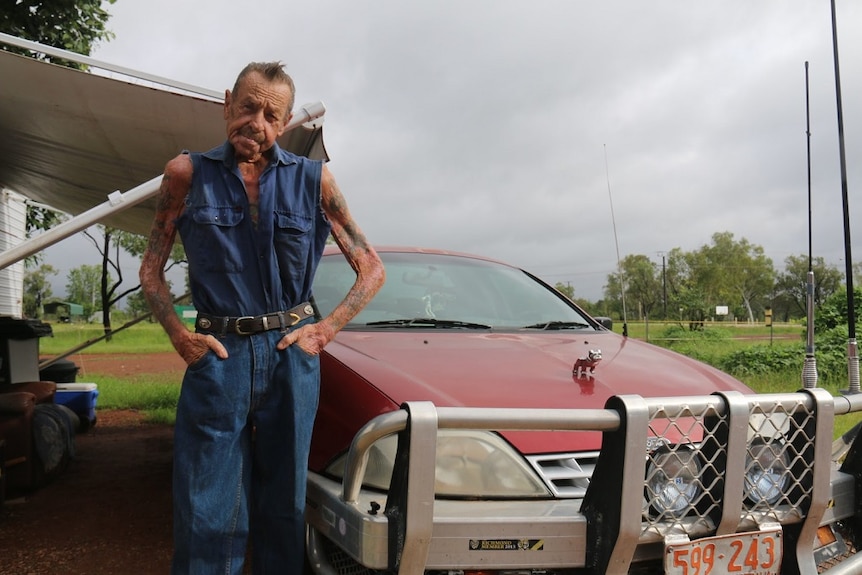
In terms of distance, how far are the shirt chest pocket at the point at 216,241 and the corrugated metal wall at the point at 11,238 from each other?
22.0ft

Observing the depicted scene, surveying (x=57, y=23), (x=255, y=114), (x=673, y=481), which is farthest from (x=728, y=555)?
(x=57, y=23)

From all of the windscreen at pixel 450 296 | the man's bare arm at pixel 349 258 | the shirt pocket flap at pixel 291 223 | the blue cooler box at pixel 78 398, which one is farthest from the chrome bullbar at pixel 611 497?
the blue cooler box at pixel 78 398

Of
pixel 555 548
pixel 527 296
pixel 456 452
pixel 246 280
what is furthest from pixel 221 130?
pixel 555 548

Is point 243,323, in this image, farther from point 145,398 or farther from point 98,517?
point 145,398

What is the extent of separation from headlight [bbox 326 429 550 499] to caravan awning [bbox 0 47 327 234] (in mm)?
2155

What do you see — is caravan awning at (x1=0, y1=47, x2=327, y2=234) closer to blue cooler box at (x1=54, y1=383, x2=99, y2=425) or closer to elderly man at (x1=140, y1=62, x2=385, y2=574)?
elderly man at (x1=140, y1=62, x2=385, y2=574)

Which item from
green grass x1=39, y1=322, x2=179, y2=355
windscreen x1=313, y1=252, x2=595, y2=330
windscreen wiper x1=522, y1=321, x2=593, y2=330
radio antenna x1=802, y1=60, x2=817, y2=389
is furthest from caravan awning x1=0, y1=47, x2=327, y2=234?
green grass x1=39, y1=322, x2=179, y2=355

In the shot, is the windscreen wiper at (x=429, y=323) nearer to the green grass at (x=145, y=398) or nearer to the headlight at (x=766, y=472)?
A: the headlight at (x=766, y=472)

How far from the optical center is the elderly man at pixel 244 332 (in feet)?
6.32

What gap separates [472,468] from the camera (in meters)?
2.04

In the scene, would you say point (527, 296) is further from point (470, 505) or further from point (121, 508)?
point (121, 508)

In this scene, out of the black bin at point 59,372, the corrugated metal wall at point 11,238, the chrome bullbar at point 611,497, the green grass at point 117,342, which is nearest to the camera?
the chrome bullbar at point 611,497

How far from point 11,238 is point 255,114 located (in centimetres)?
747

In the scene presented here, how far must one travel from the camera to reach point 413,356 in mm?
2619
